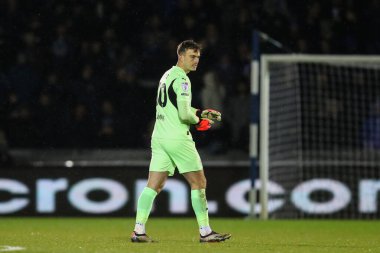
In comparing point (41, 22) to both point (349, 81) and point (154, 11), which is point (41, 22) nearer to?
point (154, 11)

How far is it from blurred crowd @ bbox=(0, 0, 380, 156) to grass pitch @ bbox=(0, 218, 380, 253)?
1.70 metres

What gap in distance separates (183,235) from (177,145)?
1864mm

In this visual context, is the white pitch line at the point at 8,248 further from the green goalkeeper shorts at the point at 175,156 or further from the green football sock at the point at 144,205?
the green goalkeeper shorts at the point at 175,156

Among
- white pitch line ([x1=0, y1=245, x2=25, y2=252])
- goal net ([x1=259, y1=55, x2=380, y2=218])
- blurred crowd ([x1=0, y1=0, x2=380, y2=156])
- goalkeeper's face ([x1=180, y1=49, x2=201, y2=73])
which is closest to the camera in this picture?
white pitch line ([x1=0, y1=245, x2=25, y2=252])

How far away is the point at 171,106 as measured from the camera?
9.07 meters

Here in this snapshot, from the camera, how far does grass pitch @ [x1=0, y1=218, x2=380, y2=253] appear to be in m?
8.73

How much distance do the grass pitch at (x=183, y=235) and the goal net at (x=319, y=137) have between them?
721mm

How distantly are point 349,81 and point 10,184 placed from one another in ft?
19.7

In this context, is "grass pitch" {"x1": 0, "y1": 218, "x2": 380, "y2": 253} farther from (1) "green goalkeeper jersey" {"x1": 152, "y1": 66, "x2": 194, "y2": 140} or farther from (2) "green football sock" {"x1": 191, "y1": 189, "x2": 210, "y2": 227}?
(1) "green goalkeeper jersey" {"x1": 152, "y1": 66, "x2": 194, "y2": 140}

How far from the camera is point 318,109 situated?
1597 centimetres

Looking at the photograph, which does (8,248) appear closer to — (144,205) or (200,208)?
(144,205)

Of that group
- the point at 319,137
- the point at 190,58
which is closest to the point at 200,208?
the point at 190,58

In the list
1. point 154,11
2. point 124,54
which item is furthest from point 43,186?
point 154,11

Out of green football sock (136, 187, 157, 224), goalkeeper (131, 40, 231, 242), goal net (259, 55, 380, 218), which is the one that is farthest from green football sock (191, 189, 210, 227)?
goal net (259, 55, 380, 218)
